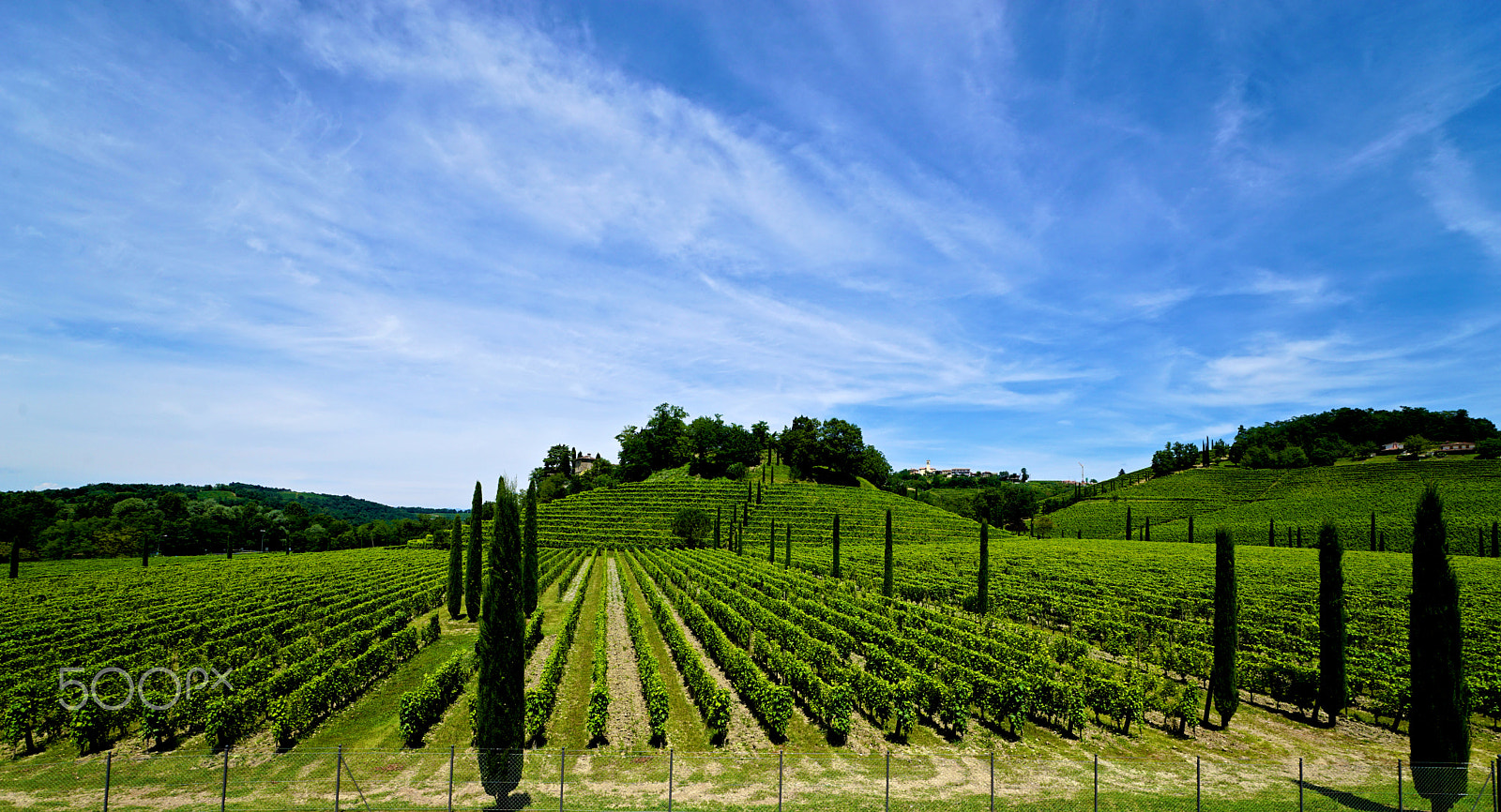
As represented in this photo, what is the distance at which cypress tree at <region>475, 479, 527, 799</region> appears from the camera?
13.5 meters

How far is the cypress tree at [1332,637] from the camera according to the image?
761 inches

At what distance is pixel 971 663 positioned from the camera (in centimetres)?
2270

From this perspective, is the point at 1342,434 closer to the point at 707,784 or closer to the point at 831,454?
the point at 831,454

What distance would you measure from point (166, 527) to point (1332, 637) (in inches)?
5488

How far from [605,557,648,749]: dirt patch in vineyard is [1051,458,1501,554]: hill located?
237ft

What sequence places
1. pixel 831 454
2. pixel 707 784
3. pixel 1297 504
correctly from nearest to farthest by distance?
pixel 707 784 < pixel 1297 504 < pixel 831 454

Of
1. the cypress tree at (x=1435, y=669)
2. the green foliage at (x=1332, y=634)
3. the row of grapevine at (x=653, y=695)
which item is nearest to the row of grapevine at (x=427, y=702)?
the row of grapevine at (x=653, y=695)

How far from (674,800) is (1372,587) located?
169 ft

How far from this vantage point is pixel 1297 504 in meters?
101

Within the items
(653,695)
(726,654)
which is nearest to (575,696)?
(653,695)

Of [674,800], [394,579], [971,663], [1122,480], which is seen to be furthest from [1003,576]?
[1122,480]

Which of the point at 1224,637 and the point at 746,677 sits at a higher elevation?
the point at 1224,637

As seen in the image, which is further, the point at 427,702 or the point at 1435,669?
the point at 427,702

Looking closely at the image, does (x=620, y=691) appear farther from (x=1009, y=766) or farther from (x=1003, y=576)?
(x=1003, y=576)
